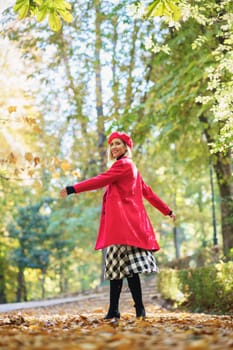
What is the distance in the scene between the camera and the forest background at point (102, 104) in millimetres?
6828

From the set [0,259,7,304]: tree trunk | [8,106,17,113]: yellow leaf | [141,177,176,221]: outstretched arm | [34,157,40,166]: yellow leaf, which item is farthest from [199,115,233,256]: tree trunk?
[0,259,7,304]: tree trunk

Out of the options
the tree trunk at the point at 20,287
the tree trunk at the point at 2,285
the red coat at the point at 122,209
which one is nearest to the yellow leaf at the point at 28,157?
the red coat at the point at 122,209

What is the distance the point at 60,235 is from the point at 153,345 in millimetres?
22884

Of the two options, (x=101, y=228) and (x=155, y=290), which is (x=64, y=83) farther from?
(x=101, y=228)

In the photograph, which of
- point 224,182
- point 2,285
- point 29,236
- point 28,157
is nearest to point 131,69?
point 224,182

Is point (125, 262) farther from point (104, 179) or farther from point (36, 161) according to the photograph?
point (36, 161)

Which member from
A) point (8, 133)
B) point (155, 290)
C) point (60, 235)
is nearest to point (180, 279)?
point (155, 290)

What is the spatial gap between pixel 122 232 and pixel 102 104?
11243 millimetres

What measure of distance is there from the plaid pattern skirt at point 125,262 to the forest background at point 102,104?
61.9 inches

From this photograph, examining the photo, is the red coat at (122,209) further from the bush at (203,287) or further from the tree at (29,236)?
the tree at (29,236)

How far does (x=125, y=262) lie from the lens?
4785 mm

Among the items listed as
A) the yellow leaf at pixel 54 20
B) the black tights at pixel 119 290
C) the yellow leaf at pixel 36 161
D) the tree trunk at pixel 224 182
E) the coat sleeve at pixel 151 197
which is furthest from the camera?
the tree trunk at pixel 224 182

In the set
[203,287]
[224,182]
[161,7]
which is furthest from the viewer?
[224,182]

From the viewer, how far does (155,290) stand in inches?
574
